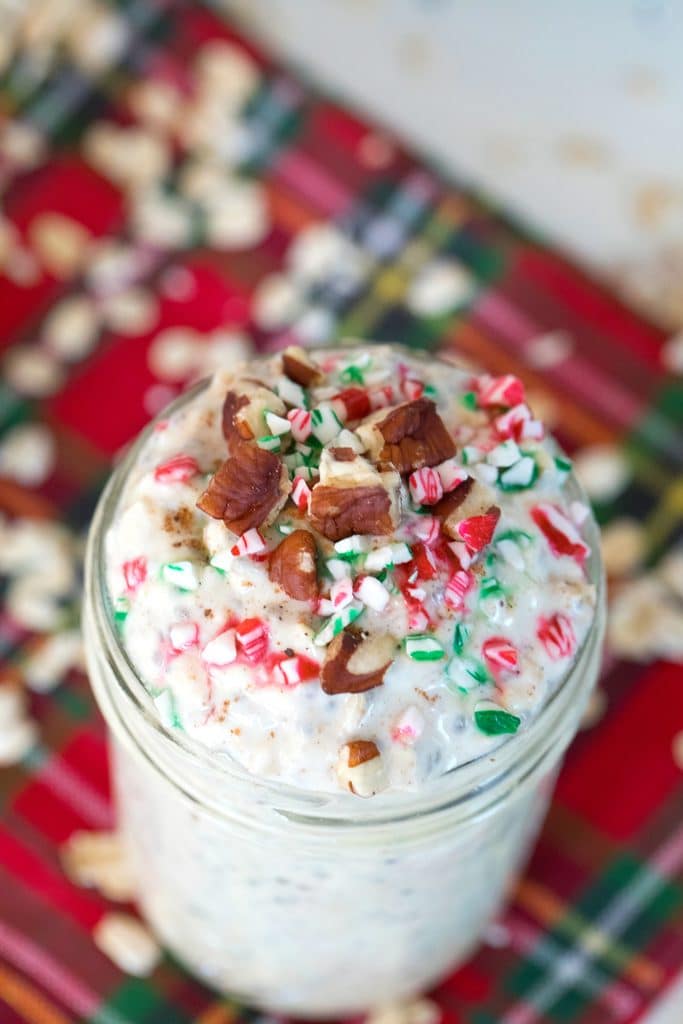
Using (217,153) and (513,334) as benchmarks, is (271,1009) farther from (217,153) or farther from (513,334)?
(217,153)

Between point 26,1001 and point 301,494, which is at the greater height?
point 301,494

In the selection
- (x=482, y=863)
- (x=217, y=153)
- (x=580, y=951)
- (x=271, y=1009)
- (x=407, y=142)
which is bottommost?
(x=271, y=1009)

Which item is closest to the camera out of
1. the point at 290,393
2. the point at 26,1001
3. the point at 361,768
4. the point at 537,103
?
the point at 361,768

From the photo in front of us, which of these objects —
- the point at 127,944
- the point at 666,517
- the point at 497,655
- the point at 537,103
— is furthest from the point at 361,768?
the point at 537,103

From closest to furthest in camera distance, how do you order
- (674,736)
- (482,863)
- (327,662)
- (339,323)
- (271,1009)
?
(327,662) < (482,863) < (271,1009) < (674,736) < (339,323)

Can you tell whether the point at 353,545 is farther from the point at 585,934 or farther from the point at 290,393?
the point at 585,934

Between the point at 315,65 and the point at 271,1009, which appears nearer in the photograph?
the point at 271,1009

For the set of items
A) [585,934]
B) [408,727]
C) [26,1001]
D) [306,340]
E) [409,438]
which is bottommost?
[26,1001]

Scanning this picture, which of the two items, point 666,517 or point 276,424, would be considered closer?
point 276,424

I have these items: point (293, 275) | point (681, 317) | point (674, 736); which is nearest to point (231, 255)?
point (293, 275)
